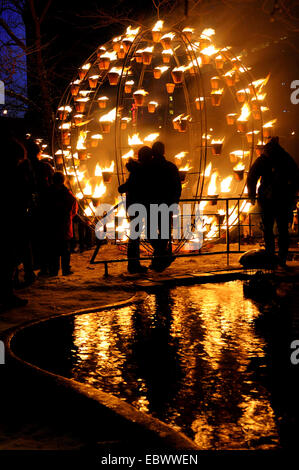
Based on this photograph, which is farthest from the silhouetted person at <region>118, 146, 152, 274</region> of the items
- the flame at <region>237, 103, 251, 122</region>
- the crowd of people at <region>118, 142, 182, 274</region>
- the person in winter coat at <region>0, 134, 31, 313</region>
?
the person in winter coat at <region>0, 134, 31, 313</region>

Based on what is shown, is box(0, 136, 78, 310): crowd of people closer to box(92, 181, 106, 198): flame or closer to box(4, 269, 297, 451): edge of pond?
box(92, 181, 106, 198): flame

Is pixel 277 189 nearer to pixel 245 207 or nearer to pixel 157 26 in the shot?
pixel 245 207

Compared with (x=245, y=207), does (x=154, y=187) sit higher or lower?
higher

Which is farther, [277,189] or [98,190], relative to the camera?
[98,190]

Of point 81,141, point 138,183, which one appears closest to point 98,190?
point 81,141

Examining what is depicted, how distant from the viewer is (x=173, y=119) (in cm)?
1539

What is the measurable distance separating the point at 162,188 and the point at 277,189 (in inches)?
79.9

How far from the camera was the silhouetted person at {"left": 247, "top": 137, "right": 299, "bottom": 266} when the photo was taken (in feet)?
33.5

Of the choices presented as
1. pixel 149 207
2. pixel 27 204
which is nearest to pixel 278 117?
pixel 149 207

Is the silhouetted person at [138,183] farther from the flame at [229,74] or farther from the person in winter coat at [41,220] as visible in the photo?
the flame at [229,74]

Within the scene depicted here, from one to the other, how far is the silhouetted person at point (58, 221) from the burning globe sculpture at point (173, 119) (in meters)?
0.95

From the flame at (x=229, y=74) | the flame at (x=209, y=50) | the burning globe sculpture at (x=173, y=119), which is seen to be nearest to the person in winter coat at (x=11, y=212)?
the burning globe sculpture at (x=173, y=119)

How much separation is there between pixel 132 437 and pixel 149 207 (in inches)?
271
